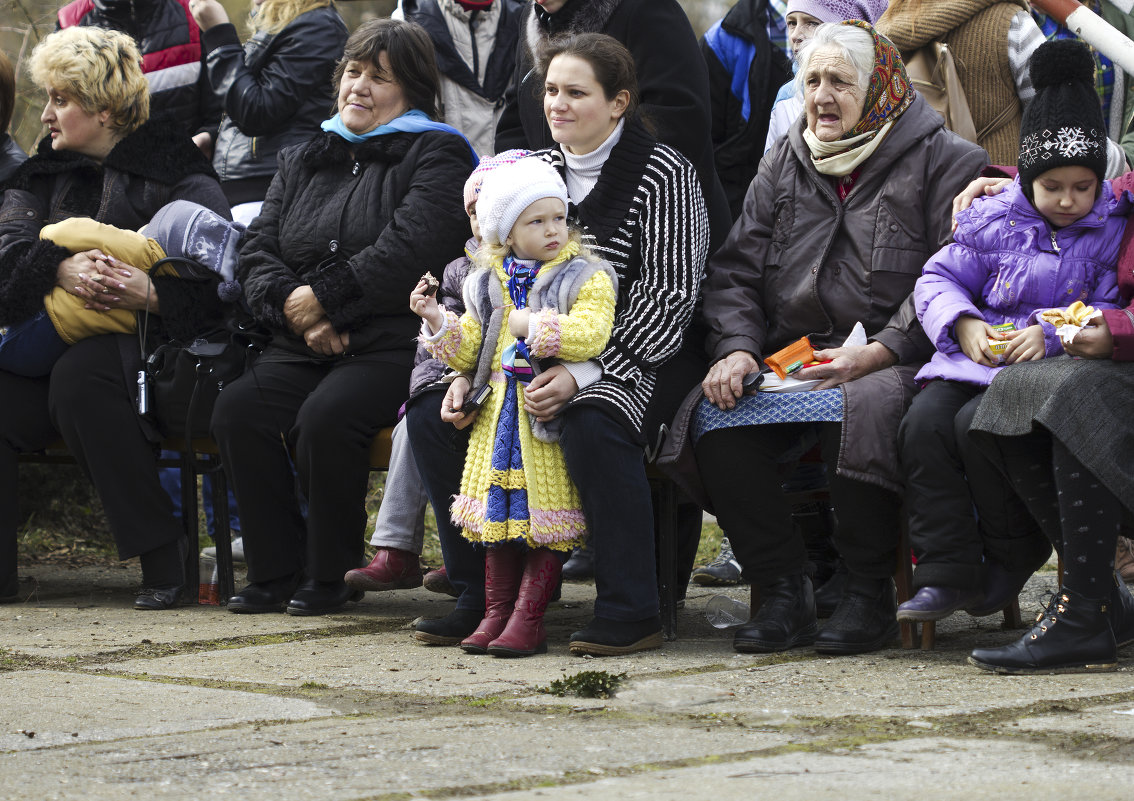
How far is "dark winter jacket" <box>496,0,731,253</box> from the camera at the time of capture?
451cm

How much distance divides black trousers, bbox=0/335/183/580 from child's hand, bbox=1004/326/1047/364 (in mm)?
2838

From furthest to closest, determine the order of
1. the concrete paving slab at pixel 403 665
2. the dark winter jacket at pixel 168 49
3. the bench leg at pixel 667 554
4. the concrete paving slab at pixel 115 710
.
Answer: the dark winter jacket at pixel 168 49
the bench leg at pixel 667 554
the concrete paving slab at pixel 403 665
the concrete paving slab at pixel 115 710

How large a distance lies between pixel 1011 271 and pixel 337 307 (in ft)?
6.77

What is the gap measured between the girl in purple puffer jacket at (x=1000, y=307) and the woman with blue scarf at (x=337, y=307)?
5.56 feet

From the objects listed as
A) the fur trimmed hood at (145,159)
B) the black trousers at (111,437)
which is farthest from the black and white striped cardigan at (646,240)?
the black trousers at (111,437)

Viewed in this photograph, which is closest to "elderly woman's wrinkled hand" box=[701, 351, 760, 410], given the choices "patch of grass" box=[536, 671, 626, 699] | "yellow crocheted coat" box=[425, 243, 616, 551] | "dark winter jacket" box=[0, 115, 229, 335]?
"yellow crocheted coat" box=[425, 243, 616, 551]

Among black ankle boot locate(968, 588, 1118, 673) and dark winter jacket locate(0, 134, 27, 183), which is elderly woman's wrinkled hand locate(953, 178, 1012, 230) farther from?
dark winter jacket locate(0, 134, 27, 183)

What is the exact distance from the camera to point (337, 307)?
15.4 feet

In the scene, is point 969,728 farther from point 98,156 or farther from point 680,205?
point 98,156

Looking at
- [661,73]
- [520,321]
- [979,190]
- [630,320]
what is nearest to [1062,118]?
[979,190]

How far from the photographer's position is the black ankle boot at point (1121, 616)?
11.7ft

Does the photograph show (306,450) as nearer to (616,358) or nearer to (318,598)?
(318,598)

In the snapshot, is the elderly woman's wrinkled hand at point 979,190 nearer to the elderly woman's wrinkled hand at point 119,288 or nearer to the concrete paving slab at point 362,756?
the concrete paving slab at point 362,756

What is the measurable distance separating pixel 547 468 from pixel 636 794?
1728mm
